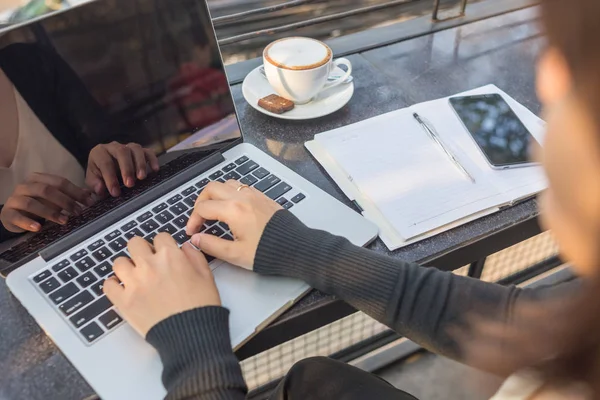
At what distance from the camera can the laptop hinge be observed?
2.08ft

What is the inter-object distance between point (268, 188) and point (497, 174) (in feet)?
0.97

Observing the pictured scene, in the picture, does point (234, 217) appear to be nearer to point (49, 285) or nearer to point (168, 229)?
point (168, 229)

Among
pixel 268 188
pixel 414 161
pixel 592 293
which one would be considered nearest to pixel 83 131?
pixel 268 188

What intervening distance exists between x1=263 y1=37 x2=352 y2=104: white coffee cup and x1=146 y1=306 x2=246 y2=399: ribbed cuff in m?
0.38

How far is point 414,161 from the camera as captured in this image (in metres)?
0.74

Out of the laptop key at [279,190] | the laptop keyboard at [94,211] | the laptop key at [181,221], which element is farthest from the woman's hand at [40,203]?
the laptop key at [279,190]

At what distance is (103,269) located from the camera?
61 centimetres

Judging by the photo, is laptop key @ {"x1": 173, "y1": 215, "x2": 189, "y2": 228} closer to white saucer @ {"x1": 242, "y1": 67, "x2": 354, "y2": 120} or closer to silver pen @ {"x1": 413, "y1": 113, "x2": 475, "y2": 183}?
white saucer @ {"x1": 242, "y1": 67, "x2": 354, "y2": 120}

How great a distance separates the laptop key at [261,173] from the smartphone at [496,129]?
0.29m

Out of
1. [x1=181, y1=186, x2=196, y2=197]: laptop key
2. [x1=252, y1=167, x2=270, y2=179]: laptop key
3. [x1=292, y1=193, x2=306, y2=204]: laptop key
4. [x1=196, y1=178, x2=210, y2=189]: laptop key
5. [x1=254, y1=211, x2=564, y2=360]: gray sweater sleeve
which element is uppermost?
[x1=181, y1=186, x2=196, y2=197]: laptop key

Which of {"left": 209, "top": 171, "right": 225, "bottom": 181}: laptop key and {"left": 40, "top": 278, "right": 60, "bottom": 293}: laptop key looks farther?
{"left": 209, "top": 171, "right": 225, "bottom": 181}: laptop key

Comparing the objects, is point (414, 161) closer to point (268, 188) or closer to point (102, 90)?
point (268, 188)

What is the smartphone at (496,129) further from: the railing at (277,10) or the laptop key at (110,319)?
the laptop key at (110,319)

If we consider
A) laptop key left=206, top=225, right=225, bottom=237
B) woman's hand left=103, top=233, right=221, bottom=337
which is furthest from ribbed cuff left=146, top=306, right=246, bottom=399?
laptop key left=206, top=225, right=225, bottom=237
